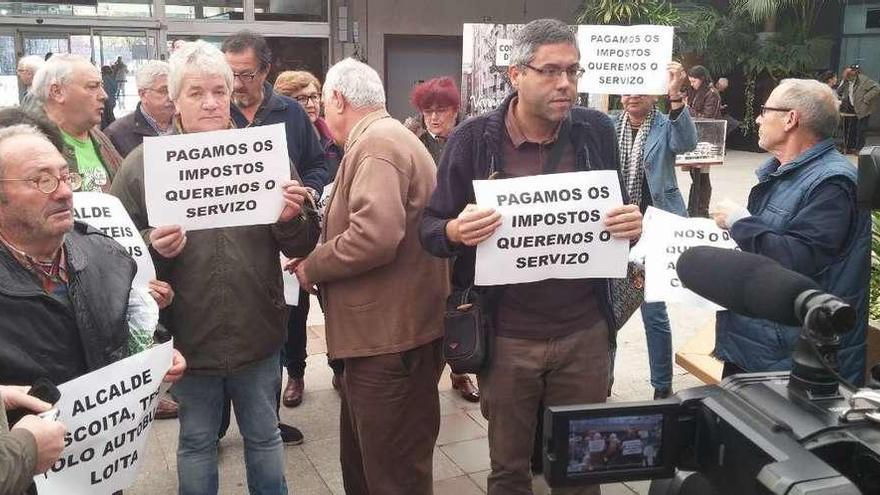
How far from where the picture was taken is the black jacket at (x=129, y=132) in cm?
459

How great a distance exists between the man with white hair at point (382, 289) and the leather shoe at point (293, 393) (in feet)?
6.06

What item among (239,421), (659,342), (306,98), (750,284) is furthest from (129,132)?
(750,284)

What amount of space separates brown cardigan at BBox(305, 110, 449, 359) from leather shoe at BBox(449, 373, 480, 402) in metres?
2.00

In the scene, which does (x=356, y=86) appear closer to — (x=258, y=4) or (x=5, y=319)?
(x=5, y=319)

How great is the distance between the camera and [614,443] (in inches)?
60.6

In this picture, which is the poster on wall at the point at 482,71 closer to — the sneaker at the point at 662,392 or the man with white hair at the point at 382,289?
the sneaker at the point at 662,392

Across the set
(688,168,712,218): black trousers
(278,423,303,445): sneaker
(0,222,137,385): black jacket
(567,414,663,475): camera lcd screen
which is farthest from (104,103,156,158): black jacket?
(688,168,712,218): black trousers

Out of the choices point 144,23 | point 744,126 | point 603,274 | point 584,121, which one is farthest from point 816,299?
point 744,126

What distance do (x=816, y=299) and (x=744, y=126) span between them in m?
21.4

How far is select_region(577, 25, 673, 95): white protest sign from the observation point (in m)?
5.03

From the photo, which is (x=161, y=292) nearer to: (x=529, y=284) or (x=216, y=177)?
(x=216, y=177)

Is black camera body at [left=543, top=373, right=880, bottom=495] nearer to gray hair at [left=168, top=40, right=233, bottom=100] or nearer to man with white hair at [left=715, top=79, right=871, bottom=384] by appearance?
man with white hair at [left=715, top=79, right=871, bottom=384]

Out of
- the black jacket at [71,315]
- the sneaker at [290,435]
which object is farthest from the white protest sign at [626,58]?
the black jacket at [71,315]

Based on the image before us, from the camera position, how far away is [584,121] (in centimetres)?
290
